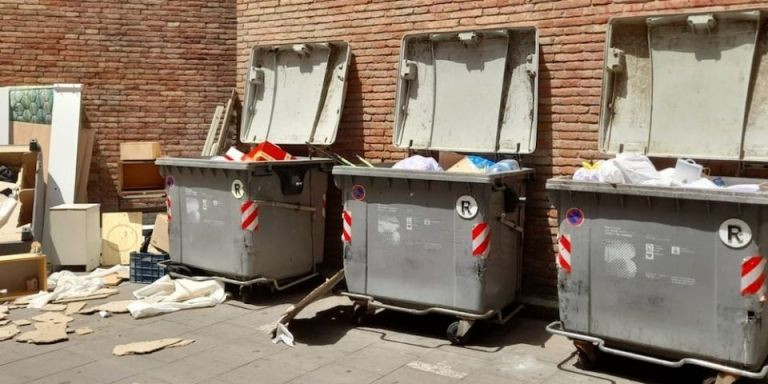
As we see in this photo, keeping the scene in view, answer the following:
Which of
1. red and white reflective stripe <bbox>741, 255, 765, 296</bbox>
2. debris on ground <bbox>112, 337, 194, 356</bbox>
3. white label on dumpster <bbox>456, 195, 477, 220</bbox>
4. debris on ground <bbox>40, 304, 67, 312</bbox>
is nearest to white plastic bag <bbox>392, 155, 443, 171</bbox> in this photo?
white label on dumpster <bbox>456, 195, 477, 220</bbox>

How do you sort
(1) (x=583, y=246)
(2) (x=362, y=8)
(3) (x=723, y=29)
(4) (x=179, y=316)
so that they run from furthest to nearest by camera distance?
(2) (x=362, y=8) → (4) (x=179, y=316) → (3) (x=723, y=29) → (1) (x=583, y=246)

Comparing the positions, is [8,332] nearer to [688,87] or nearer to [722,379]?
[722,379]

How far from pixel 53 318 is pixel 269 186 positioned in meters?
2.37

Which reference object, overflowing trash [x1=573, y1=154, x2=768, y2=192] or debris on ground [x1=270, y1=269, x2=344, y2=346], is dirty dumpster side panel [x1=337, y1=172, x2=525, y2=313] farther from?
overflowing trash [x1=573, y1=154, x2=768, y2=192]

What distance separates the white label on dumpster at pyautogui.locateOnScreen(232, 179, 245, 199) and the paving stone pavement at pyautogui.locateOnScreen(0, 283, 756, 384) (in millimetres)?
1162

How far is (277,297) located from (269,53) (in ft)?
10.1

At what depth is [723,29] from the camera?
5.59 meters

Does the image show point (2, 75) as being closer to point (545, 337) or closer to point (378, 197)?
point (378, 197)

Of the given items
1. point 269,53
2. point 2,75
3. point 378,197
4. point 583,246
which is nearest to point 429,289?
point 378,197

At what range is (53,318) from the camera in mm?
6473

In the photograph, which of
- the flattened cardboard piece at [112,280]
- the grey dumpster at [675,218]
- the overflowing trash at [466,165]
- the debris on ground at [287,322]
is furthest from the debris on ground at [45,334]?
the grey dumpster at [675,218]

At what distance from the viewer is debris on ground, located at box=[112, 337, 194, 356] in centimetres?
552

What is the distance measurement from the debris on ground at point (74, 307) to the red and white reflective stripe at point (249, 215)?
1810mm

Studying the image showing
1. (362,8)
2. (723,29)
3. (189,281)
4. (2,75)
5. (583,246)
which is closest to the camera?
(583,246)
